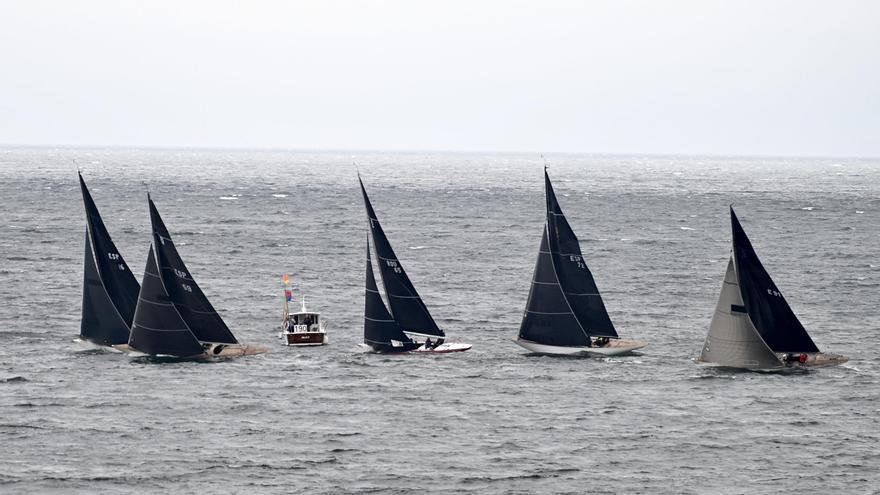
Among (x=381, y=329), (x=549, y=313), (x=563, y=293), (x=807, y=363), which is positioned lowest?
(x=381, y=329)

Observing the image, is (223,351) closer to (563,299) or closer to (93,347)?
(93,347)

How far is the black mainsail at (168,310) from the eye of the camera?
2249 inches

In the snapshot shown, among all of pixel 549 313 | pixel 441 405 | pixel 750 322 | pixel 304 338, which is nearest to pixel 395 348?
pixel 304 338

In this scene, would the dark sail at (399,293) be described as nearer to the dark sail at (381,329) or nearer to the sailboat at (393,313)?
the sailboat at (393,313)

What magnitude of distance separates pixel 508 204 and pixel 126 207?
60.0 m

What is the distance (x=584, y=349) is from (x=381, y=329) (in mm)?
9746

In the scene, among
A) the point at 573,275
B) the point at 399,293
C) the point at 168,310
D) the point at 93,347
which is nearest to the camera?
the point at 168,310

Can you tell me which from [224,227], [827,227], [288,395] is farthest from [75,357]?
[827,227]

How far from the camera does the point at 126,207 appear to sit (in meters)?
168

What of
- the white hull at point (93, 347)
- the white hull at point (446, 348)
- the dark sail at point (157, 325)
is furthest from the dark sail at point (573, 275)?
the white hull at point (93, 347)

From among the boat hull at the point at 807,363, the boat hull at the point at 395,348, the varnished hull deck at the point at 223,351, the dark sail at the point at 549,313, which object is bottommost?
the varnished hull deck at the point at 223,351

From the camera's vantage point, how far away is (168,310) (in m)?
57.0

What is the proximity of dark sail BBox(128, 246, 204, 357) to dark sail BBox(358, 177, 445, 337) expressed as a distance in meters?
9.30

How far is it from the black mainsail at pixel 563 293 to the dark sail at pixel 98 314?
1955 cm
